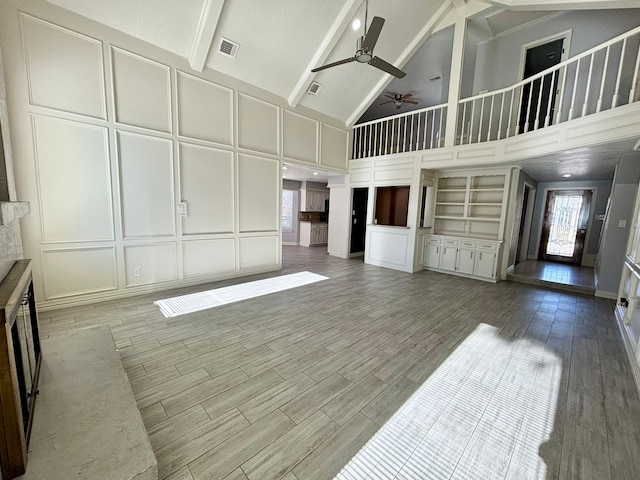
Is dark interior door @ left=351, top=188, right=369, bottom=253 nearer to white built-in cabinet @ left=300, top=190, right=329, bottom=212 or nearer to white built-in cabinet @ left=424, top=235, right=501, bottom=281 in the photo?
white built-in cabinet @ left=424, top=235, right=501, bottom=281

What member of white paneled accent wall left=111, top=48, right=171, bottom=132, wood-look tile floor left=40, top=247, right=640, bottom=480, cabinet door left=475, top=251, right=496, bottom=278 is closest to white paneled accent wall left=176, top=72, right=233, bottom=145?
white paneled accent wall left=111, top=48, right=171, bottom=132

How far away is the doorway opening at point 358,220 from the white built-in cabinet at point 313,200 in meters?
2.42

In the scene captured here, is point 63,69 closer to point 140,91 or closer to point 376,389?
point 140,91

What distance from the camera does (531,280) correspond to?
218 inches

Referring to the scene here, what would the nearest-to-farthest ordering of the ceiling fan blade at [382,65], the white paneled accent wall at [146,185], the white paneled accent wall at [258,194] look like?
the ceiling fan blade at [382,65] → the white paneled accent wall at [146,185] → the white paneled accent wall at [258,194]

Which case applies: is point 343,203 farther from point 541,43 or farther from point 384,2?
point 541,43

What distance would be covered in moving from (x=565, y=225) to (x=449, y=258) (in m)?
4.22

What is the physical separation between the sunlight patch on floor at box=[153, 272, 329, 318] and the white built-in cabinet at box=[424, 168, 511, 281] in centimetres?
297

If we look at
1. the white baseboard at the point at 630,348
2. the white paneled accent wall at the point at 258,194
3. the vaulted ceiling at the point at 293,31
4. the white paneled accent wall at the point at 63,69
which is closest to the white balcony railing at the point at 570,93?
the vaulted ceiling at the point at 293,31

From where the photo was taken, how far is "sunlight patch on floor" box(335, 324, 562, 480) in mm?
1514

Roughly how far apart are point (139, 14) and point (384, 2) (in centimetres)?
389

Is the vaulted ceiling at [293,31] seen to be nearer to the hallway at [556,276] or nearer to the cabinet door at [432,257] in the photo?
the cabinet door at [432,257]

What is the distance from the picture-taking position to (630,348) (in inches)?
110

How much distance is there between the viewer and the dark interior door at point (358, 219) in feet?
26.6
